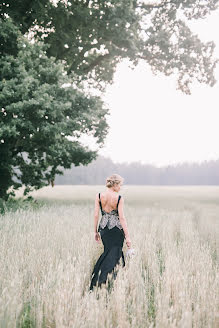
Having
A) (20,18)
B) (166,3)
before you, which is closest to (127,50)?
(166,3)

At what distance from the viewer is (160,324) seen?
10.3 ft

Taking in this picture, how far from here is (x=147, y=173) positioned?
396 feet

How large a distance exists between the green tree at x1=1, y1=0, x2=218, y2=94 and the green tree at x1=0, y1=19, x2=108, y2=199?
7.66 ft

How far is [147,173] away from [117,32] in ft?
355

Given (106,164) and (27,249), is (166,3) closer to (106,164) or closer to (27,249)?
(27,249)

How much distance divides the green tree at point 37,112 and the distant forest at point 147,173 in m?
87.5

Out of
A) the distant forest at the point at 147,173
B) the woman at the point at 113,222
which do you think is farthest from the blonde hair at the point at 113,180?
the distant forest at the point at 147,173

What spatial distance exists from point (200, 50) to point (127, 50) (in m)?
4.76

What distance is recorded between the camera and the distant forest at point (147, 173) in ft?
355

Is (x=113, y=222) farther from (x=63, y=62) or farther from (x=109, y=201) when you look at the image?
(x=63, y=62)

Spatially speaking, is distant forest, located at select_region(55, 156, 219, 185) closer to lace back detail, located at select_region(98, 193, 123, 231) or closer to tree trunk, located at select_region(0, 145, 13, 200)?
tree trunk, located at select_region(0, 145, 13, 200)

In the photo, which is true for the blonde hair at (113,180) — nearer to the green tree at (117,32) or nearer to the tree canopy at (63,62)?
the tree canopy at (63,62)

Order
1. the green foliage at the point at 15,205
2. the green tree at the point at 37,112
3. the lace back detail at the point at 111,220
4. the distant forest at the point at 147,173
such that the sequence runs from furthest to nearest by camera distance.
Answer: the distant forest at the point at 147,173, the green foliage at the point at 15,205, the green tree at the point at 37,112, the lace back detail at the point at 111,220

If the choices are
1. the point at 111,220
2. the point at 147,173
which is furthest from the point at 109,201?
the point at 147,173
